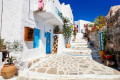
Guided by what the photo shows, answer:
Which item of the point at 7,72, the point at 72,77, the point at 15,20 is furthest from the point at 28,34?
the point at 72,77

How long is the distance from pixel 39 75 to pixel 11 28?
3325 millimetres

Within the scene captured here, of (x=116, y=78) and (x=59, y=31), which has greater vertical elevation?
(x=59, y=31)

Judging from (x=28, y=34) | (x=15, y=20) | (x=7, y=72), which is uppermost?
(x=15, y=20)

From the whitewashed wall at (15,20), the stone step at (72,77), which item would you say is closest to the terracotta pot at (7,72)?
the stone step at (72,77)

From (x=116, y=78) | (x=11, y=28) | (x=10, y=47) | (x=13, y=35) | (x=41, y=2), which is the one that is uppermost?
(x=41, y=2)

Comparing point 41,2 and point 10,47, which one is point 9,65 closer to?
point 10,47

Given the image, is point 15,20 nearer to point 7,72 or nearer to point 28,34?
point 28,34

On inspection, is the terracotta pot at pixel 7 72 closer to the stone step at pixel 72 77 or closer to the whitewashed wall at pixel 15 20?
the stone step at pixel 72 77

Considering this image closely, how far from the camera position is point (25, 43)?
4.74m

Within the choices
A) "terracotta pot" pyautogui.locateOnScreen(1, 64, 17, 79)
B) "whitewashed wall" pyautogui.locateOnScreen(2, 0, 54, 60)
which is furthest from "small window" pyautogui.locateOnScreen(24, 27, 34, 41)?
"terracotta pot" pyautogui.locateOnScreen(1, 64, 17, 79)

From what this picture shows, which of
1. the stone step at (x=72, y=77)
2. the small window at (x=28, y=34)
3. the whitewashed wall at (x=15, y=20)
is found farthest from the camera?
the small window at (x=28, y=34)

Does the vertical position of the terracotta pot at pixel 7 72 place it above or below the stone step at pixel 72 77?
above

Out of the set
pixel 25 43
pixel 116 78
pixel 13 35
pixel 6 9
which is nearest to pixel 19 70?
pixel 25 43

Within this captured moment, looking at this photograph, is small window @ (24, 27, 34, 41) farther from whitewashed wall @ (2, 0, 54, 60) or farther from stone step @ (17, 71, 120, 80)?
stone step @ (17, 71, 120, 80)
